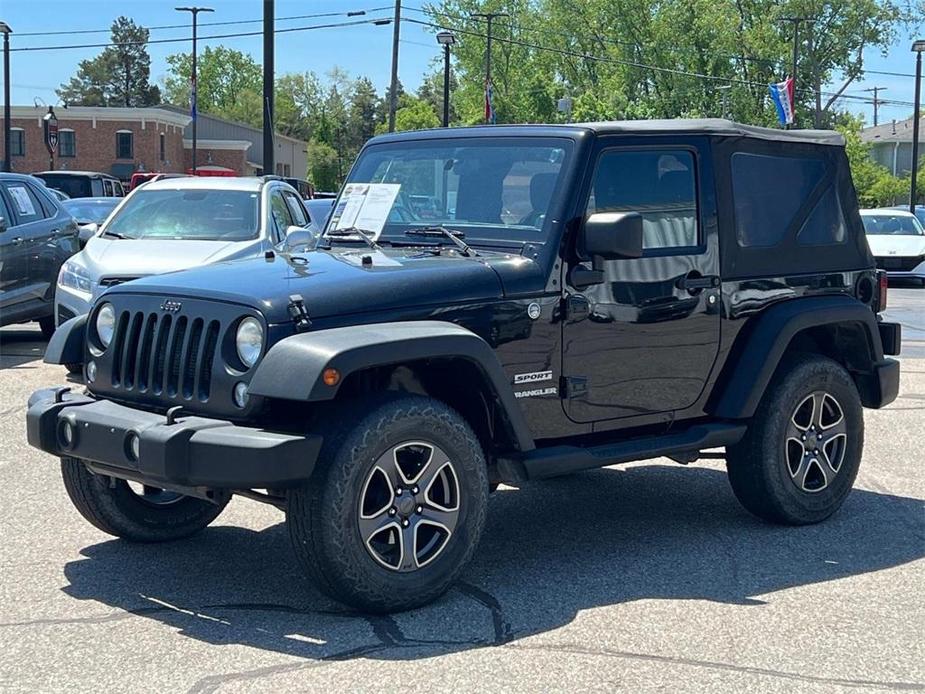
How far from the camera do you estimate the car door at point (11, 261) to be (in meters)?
12.8

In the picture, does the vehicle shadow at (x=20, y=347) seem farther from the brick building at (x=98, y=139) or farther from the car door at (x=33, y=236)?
the brick building at (x=98, y=139)

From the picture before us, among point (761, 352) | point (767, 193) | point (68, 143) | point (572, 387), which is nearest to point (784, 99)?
point (767, 193)

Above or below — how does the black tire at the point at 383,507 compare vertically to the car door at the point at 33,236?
below

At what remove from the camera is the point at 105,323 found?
5516mm

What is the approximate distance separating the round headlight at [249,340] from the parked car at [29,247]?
8.55 metres

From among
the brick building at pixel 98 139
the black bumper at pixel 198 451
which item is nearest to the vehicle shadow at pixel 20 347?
the black bumper at pixel 198 451

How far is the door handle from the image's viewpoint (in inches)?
241

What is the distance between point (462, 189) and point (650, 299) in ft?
3.27

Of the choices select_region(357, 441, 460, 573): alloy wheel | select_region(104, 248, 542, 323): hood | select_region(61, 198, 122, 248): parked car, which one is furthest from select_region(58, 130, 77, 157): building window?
select_region(357, 441, 460, 573): alloy wheel

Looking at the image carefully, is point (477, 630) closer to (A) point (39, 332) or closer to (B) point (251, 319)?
(B) point (251, 319)

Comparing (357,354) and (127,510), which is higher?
(357,354)

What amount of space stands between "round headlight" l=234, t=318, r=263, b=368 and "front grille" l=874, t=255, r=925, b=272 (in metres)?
21.2

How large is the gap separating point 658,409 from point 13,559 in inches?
117

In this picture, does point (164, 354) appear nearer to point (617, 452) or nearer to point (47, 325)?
point (617, 452)
